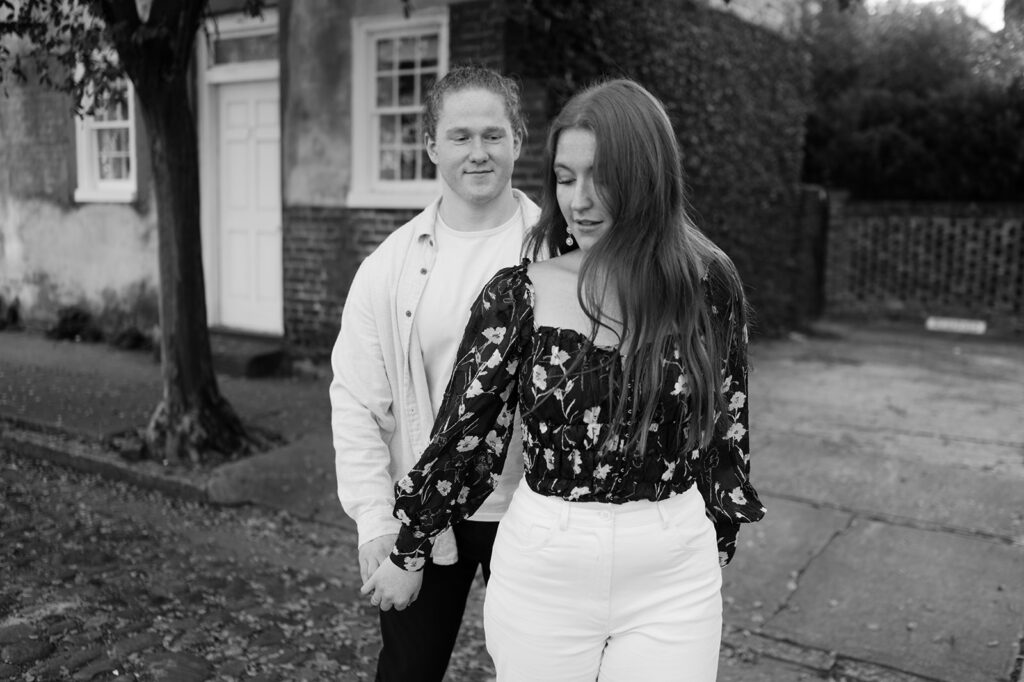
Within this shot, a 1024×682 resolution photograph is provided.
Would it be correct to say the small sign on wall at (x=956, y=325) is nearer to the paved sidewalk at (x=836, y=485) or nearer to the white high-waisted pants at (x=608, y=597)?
the paved sidewalk at (x=836, y=485)

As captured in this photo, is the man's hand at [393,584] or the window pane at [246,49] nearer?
the man's hand at [393,584]

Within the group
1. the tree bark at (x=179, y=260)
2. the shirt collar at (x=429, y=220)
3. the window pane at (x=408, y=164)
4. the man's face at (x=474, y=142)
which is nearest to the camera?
the man's face at (x=474, y=142)

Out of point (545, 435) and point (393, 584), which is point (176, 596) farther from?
point (545, 435)

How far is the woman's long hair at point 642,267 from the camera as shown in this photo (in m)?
2.02

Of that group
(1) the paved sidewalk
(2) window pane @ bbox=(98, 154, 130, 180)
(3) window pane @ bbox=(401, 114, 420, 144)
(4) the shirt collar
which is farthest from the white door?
(4) the shirt collar

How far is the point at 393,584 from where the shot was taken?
89.5 inches

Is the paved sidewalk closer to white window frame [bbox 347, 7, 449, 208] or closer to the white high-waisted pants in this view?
white window frame [bbox 347, 7, 449, 208]

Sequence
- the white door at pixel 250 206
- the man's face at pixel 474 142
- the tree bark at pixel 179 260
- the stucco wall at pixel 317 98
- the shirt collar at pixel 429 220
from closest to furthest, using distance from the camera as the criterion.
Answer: the man's face at pixel 474 142 → the shirt collar at pixel 429 220 → the tree bark at pixel 179 260 → the stucco wall at pixel 317 98 → the white door at pixel 250 206

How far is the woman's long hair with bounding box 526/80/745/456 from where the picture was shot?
2016 mm

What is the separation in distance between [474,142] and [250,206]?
8.20 m

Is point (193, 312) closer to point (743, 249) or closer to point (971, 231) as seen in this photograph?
point (743, 249)

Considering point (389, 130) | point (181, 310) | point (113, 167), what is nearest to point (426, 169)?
point (389, 130)

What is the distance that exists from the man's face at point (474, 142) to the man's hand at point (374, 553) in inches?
35.0

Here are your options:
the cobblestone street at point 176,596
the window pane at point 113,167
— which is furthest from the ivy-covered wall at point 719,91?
the window pane at point 113,167
